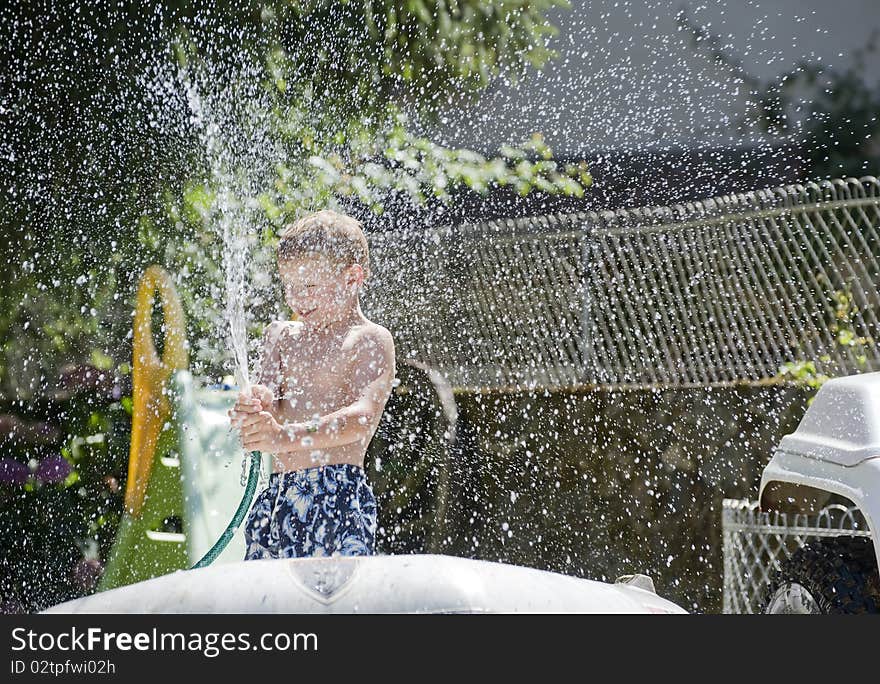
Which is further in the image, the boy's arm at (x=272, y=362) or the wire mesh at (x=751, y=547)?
the wire mesh at (x=751, y=547)

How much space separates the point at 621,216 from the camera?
4.70m

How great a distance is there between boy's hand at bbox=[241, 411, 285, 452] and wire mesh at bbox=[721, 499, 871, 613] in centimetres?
178

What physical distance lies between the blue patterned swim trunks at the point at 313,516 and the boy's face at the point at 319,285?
1.25 feet

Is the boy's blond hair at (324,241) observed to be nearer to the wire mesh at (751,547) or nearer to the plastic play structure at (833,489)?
the plastic play structure at (833,489)

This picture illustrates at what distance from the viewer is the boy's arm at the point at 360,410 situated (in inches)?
85.5

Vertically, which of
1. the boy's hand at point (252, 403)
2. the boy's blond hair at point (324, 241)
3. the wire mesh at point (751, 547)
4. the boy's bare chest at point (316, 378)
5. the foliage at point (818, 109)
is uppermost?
the foliage at point (818, 109)

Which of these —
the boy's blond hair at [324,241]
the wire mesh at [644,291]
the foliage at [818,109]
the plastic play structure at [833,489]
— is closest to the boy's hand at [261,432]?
the boy's blond hair at [324,241]

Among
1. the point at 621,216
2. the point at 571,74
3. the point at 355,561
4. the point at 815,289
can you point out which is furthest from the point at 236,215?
the point at 355,561

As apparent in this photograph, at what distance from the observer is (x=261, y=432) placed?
211 cm

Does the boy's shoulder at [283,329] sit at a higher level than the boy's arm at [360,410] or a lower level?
higher

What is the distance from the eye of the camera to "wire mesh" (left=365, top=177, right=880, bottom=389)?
13.9 feet

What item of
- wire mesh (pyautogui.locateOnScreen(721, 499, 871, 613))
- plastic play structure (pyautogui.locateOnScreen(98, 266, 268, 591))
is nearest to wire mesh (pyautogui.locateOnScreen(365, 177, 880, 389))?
wire mesh (pyautogui.locateOnScreen(721, 499, 871, 613))

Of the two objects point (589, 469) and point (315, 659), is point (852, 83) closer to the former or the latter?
point (589, 469)

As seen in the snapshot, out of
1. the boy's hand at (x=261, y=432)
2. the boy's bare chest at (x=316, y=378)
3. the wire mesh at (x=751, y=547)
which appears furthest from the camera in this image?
the wire mesh at (x=751, y=547)
